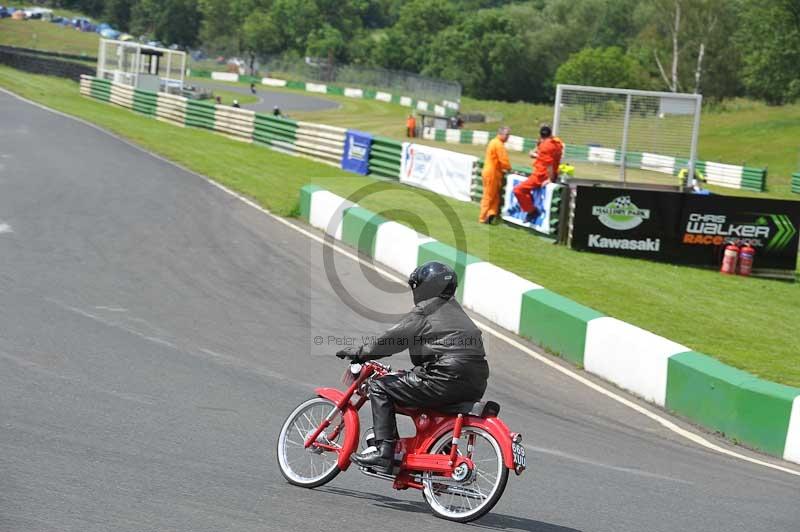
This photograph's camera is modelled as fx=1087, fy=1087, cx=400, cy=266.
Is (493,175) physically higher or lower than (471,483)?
higher

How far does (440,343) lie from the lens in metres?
6.87

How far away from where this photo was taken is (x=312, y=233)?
2008 centimetres

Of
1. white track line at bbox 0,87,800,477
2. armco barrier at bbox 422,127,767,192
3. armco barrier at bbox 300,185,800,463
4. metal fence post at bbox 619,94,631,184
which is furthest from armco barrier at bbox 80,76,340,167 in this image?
armco barrier at bbox 300,185,800,463

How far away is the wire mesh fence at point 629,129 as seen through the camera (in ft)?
76.7

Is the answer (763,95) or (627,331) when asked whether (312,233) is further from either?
(763,95)

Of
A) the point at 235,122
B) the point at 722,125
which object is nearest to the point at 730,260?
the point at 235,122

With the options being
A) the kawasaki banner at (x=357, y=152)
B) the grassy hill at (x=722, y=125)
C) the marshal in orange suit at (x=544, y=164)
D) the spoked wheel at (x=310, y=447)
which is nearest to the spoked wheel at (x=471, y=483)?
the spoked wheel at (x=310, y=447)

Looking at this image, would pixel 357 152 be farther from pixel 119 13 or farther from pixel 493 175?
pixel 119 13

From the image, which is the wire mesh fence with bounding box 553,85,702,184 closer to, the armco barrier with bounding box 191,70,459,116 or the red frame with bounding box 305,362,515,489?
the red frame with bounding box 305,362,515,489

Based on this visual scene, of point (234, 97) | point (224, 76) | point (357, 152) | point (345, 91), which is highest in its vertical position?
point (224, 76)

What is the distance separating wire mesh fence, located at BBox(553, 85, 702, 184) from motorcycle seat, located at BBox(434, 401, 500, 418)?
16931 mm

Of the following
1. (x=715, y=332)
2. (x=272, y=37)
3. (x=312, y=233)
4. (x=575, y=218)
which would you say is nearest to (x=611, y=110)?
(x=575, y=218)

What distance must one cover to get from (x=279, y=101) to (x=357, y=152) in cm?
4726

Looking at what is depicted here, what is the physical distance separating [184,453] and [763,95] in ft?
281
